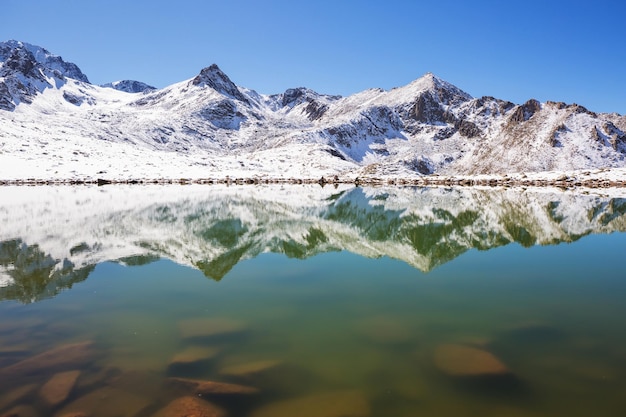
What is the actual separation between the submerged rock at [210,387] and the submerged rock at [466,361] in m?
3.73


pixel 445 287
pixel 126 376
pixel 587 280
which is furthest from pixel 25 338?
pixel 587 280

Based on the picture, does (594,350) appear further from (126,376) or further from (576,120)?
(576,120)

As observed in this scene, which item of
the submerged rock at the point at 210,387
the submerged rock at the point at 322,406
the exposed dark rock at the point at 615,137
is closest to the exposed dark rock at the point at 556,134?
the exposed dark rock at the point at 615,137

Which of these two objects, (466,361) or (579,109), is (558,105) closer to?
(579,109)

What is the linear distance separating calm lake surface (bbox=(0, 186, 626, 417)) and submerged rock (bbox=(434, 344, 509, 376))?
0.14ft

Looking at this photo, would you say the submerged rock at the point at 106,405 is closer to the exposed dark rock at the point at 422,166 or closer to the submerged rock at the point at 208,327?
the submerged rock at the point at 208,327

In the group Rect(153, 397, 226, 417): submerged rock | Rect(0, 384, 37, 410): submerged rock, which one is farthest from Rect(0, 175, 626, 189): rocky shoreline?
Rect(0, 384, 37, 410): submerged rock

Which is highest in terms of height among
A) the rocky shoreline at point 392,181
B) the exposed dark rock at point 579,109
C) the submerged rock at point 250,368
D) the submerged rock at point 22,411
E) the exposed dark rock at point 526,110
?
the exposed dark rock at point 526,110

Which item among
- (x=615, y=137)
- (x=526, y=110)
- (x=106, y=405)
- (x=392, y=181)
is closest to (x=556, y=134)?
(x=615, y=137)

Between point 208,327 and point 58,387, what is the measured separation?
11.7 feet

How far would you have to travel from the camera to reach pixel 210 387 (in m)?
7.82

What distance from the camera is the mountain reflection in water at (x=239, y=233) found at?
61.5 ft

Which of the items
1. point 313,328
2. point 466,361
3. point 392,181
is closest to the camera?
point 466,361

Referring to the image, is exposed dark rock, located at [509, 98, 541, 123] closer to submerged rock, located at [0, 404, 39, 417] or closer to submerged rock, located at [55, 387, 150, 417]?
submerged rock, located at [55, 387, 150, 417]
